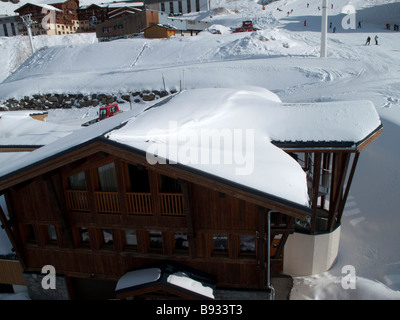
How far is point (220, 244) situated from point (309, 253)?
3.51 metres

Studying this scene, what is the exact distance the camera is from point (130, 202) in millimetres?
9039

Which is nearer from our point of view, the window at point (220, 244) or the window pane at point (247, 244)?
the window pane at point (247, 244)

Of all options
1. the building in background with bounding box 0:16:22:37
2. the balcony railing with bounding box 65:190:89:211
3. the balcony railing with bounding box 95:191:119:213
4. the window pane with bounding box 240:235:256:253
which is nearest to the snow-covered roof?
the balcony railing with bounding box 65:190:89:211

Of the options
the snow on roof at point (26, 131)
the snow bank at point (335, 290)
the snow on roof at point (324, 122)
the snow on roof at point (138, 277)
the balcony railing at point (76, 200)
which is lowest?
the snow bank at point (335, 290)

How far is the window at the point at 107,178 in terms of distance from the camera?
9008 mm

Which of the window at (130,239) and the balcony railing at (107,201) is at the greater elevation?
the balcony railing at (107,201)

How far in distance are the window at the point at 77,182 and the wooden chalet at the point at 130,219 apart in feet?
0.10

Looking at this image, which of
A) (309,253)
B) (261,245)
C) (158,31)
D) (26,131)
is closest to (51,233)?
(261,245)

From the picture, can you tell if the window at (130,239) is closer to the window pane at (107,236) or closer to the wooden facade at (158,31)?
the window pane at (107,236)

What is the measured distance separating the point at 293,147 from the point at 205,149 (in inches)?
104

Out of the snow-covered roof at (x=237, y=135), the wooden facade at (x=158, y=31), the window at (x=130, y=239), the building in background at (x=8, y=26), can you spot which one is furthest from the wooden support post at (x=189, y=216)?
the building in background at (x=8, y=26)

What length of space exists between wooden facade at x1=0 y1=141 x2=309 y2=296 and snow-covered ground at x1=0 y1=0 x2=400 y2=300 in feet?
10.8

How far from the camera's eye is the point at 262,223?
808 cm

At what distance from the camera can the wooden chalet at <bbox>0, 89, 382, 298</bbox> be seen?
27.6 ft
